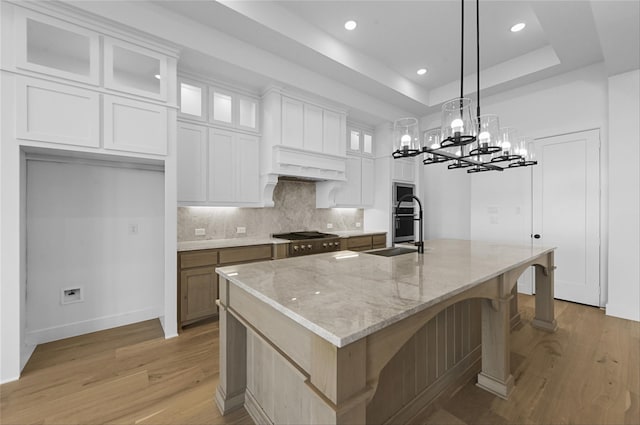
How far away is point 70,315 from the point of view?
269 cm

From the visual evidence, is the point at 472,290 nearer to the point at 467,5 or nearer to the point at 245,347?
the point at 245,347

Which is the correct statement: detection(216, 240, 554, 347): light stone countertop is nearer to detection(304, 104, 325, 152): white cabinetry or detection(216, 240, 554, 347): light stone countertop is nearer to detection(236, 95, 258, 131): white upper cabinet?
detection(304, 104, 325, 152): white cabinetry

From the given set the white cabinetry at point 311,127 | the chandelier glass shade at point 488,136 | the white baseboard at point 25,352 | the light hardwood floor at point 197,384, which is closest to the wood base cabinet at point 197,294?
the light hardwood floor at point 197,384

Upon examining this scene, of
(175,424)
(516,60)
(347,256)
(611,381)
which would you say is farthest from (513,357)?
(516,60)

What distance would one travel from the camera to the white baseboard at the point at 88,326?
252cm

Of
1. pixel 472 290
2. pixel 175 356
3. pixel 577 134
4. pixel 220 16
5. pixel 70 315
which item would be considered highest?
pixel 220 16

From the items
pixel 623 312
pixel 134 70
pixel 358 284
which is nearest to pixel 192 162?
pixel 134 70

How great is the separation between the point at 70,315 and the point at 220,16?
10.7 feet

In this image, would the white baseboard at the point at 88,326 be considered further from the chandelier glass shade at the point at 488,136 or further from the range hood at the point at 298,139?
the chandelier glass shade at the point at 488,136

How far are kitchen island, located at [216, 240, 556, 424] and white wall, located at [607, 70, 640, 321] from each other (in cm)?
170

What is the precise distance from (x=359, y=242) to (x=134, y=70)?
359 centimetres

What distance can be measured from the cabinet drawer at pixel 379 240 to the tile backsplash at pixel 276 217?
2.16 ft

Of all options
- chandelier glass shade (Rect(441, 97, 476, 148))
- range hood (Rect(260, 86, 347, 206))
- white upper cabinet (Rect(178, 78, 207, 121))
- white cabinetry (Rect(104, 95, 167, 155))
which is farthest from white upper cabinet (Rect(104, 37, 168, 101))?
chandelier glass shade (Rect(441, 97, 476, 148))

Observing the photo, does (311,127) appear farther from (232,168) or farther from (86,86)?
(86,86)
